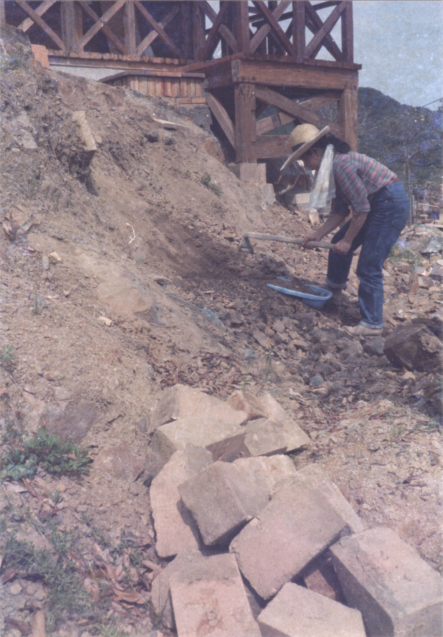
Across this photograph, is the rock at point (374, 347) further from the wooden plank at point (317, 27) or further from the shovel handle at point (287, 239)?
the wooden plank at point (317, 27)

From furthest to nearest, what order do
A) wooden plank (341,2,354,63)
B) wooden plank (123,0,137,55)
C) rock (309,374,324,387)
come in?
wooden plank (341,2,354,63)
wooden plank (123,0,137,55)
rock (309,374,324,387)

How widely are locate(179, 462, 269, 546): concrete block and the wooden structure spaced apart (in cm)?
664

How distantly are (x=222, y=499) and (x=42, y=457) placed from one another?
0.87 m

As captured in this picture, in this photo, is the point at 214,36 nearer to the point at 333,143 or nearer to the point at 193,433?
the point at 333,143

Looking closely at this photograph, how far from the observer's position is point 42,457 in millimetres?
2381

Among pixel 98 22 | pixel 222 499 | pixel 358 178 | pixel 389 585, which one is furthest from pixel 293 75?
pixel 389 585

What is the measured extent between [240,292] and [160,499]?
2.97 metres

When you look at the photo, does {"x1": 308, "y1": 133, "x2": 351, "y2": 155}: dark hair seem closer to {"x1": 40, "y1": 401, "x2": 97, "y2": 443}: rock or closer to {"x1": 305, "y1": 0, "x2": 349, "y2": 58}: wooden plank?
{"x1": 40, "y1": 401, "x2": 97, "y2": 443}: rock

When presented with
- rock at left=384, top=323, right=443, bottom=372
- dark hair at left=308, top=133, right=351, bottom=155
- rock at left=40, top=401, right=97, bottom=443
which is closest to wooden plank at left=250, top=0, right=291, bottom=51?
dark hair at left=308, top=133, right=351, bottom=155

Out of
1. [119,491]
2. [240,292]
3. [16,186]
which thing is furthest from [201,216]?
[119,491]

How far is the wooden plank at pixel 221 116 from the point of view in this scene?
820 centimetres

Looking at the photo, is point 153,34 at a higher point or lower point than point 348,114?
higher

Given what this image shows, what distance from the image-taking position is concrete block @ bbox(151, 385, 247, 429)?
2.79m

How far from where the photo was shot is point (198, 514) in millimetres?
2180
